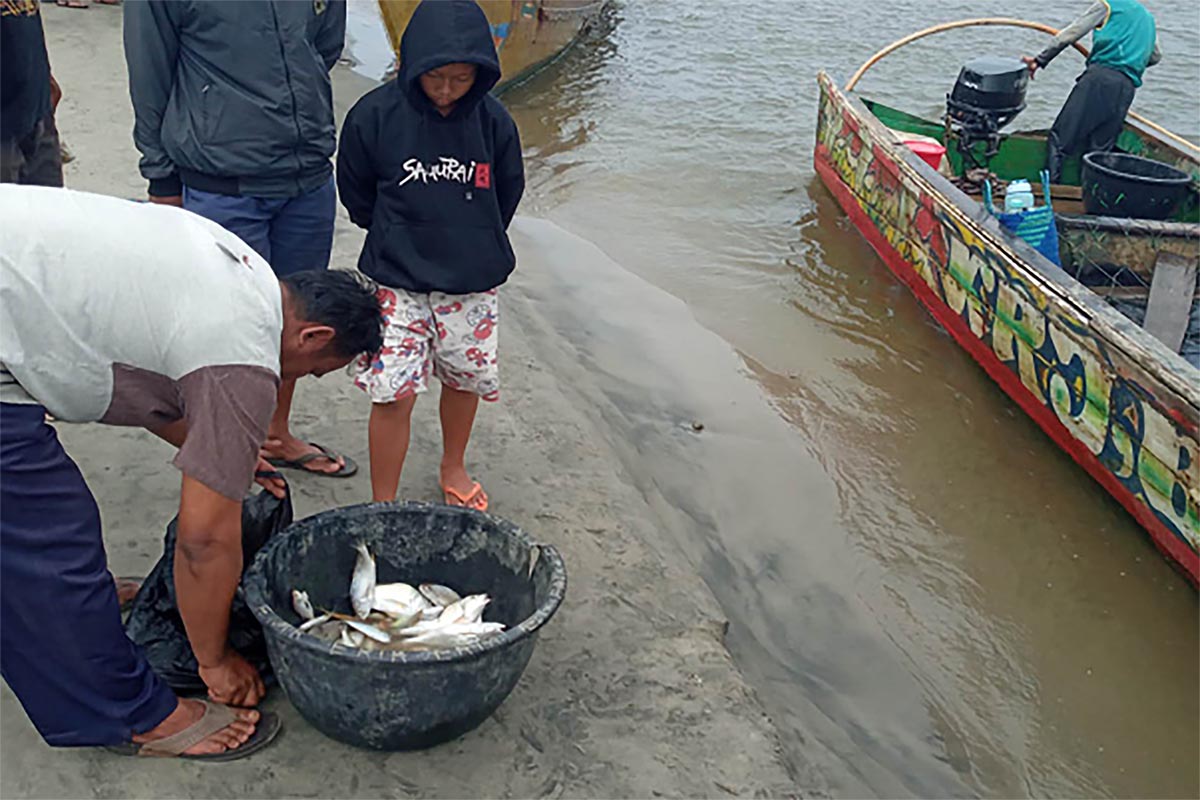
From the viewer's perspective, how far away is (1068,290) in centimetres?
523

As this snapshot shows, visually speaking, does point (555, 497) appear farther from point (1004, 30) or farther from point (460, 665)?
point (1004, 30)

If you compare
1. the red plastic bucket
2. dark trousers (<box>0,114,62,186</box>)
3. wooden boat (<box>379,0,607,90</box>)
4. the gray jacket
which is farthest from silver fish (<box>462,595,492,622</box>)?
wooden boat (<box>379,0,607,90</box>)

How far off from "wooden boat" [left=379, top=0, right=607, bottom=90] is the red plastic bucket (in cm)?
A: 465

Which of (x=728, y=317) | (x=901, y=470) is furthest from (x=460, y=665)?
(x=728, y=317)

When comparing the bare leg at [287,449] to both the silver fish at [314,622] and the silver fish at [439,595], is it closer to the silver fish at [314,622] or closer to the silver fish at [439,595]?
the silver fish at [439,595]

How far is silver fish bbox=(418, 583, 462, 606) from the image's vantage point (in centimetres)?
306

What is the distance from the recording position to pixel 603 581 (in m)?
3.74

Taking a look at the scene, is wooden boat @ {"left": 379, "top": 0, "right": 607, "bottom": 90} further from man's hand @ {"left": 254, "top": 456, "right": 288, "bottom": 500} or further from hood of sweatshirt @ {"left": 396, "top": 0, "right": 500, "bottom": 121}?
man's hand @ {"left": 254, "top": 456, "right": 288, "bottom": 500}

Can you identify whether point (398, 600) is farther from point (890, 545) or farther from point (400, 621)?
point (890, 545)

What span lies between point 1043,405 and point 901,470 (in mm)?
777

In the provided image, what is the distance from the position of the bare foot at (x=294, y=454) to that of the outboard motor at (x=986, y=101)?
545 centimetres

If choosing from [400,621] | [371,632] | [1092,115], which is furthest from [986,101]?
[371,632]

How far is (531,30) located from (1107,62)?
6.52 meters

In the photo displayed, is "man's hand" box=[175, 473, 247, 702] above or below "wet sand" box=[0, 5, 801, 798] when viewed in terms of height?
above
